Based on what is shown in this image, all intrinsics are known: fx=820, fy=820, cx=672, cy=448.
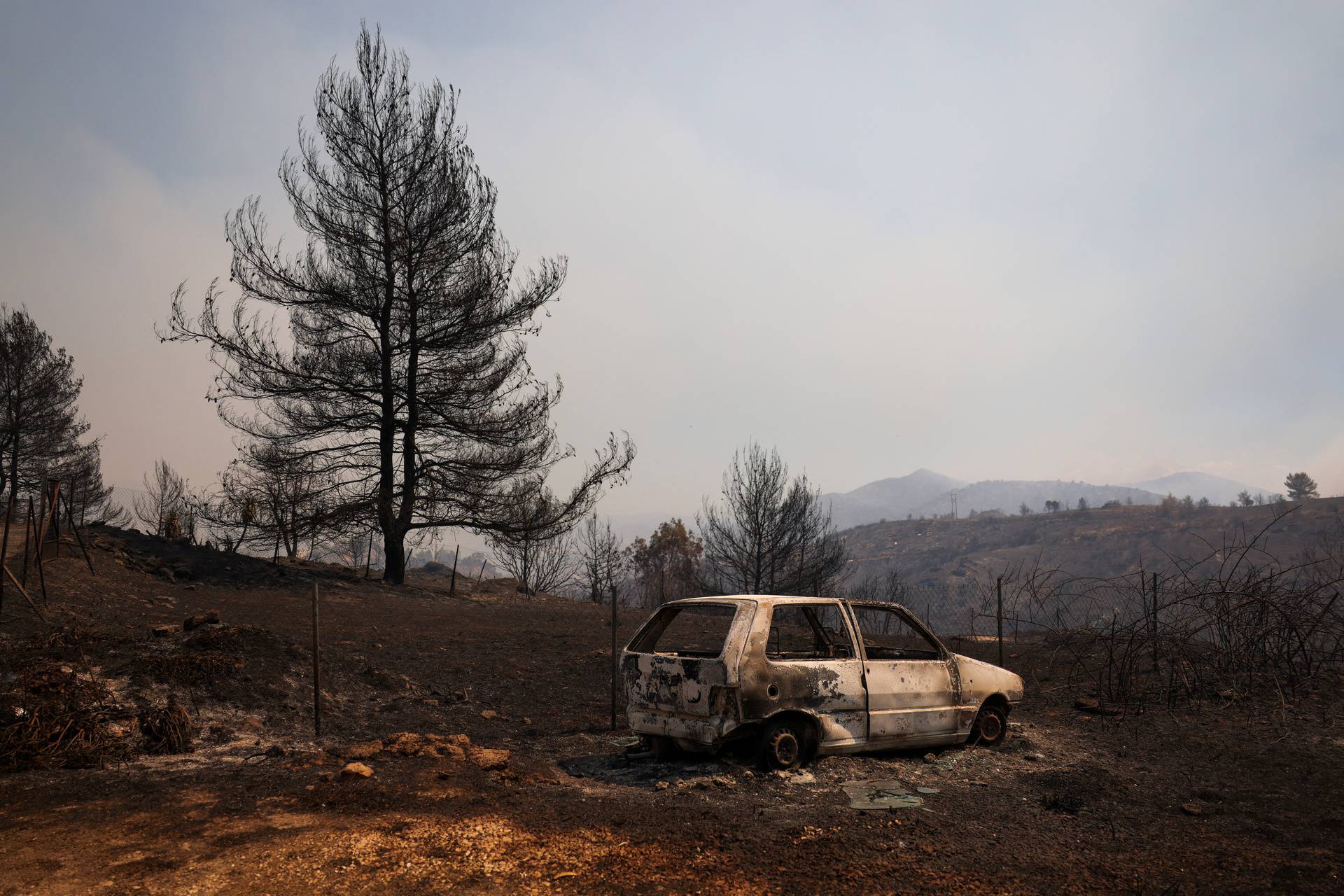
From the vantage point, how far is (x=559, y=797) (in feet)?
20.1

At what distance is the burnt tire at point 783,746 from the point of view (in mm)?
6738

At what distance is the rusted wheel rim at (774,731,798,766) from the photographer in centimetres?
676

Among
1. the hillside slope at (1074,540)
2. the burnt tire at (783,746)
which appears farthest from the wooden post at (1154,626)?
the hillside slope at (1074,540)

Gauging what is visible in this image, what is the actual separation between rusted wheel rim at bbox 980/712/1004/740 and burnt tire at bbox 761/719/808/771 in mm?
2328

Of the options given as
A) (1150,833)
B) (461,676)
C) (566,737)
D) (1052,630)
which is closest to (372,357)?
(461,676)

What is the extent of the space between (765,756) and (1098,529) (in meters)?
142

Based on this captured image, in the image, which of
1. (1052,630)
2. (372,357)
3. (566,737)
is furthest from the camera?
(372,357)

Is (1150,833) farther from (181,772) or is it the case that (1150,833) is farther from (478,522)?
(478,522)

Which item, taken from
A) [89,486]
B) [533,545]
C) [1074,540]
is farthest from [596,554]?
[1074,540]

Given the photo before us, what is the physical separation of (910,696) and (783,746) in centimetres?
151

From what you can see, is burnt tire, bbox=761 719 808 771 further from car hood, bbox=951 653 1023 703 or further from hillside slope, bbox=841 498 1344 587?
hillside slope, bbox=841 498 1344 587

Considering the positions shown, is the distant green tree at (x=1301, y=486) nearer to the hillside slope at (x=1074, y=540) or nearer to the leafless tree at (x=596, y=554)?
the hillside slope at (x=1074, y=540)

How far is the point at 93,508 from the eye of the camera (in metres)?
42.0

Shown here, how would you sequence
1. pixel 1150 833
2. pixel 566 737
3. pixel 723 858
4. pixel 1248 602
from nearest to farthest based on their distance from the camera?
1. pixel 723 858
2. pixel 1150 833
3. pixel 566 737
4. pixel 1248 602
